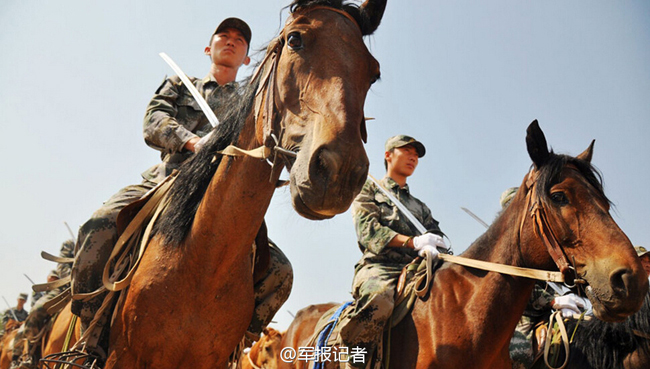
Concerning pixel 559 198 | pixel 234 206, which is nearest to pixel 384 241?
pixel 559 198

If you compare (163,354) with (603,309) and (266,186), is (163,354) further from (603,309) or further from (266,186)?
(603,309)

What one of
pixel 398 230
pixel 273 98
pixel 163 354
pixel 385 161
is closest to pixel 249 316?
pixel 163 354

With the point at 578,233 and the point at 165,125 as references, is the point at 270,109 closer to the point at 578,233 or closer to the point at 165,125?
the point at 165,125

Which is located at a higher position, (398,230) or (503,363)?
(398,230)

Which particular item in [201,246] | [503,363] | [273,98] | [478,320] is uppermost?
[273,98]

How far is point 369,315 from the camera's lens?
5.52m

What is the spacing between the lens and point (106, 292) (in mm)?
3715

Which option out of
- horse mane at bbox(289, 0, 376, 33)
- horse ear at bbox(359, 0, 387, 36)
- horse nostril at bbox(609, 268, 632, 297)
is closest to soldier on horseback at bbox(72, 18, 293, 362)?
horse mane at bbox(289, 0, 376, 33)

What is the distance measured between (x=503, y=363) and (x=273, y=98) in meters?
3.83

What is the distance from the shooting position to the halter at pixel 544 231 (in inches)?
198

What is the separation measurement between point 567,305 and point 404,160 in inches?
110

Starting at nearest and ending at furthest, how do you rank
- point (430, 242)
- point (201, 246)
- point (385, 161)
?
point (201, 246)
point (430, 242)
point (385, 161)

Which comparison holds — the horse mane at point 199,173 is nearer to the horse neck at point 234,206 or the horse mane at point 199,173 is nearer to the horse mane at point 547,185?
the horse neck at point 234,206

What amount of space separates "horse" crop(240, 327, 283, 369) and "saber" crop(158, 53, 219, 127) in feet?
16.7
